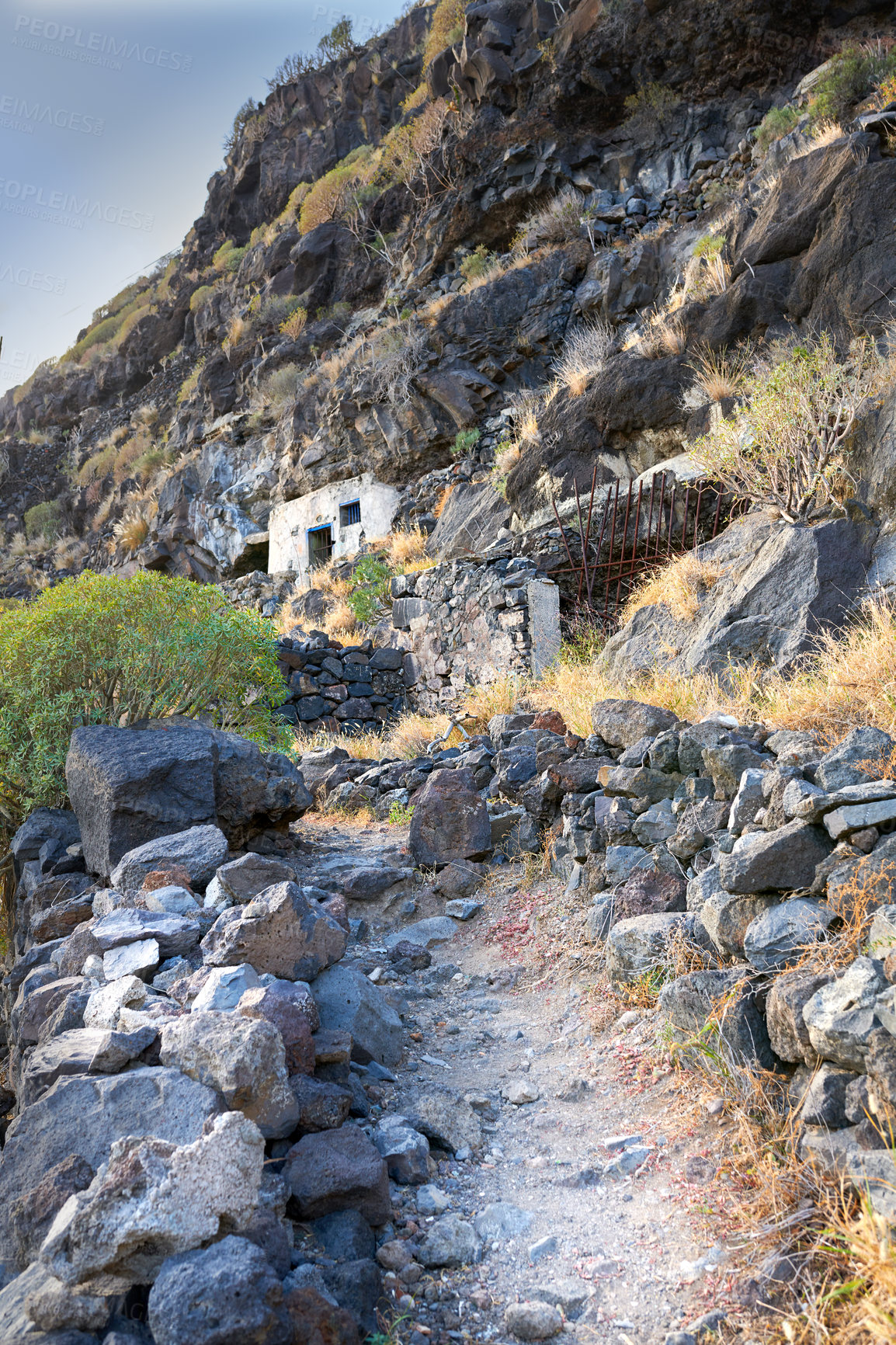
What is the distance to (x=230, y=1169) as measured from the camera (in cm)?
188

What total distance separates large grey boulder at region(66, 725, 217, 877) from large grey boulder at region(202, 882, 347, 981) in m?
1.47

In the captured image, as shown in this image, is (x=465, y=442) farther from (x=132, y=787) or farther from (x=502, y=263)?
(x=132, y=787)

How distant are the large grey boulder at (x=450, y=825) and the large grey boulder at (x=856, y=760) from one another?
2621 millimetres

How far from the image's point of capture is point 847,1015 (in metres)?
2.09

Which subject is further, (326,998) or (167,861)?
(167,861)

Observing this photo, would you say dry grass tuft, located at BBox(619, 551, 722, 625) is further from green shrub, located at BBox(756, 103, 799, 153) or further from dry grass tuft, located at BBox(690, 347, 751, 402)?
green shrub, located at BBox(756, 103, 799, 153)

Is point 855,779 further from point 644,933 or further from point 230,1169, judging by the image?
point 230,1169

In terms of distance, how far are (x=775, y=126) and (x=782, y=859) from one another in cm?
1822

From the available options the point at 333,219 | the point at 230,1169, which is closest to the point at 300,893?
the point at 230,1169

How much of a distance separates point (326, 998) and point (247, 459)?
21548 millimetres

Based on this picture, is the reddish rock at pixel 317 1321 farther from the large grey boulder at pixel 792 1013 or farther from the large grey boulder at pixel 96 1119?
the large grey boulder at pixel 792 1013

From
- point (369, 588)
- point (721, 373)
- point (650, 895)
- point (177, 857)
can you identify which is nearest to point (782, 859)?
point (650, 895)

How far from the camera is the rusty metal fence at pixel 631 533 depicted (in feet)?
31.7

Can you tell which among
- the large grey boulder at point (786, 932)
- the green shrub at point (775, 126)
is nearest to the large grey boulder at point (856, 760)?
the large grey boulder at point (786, 932)
